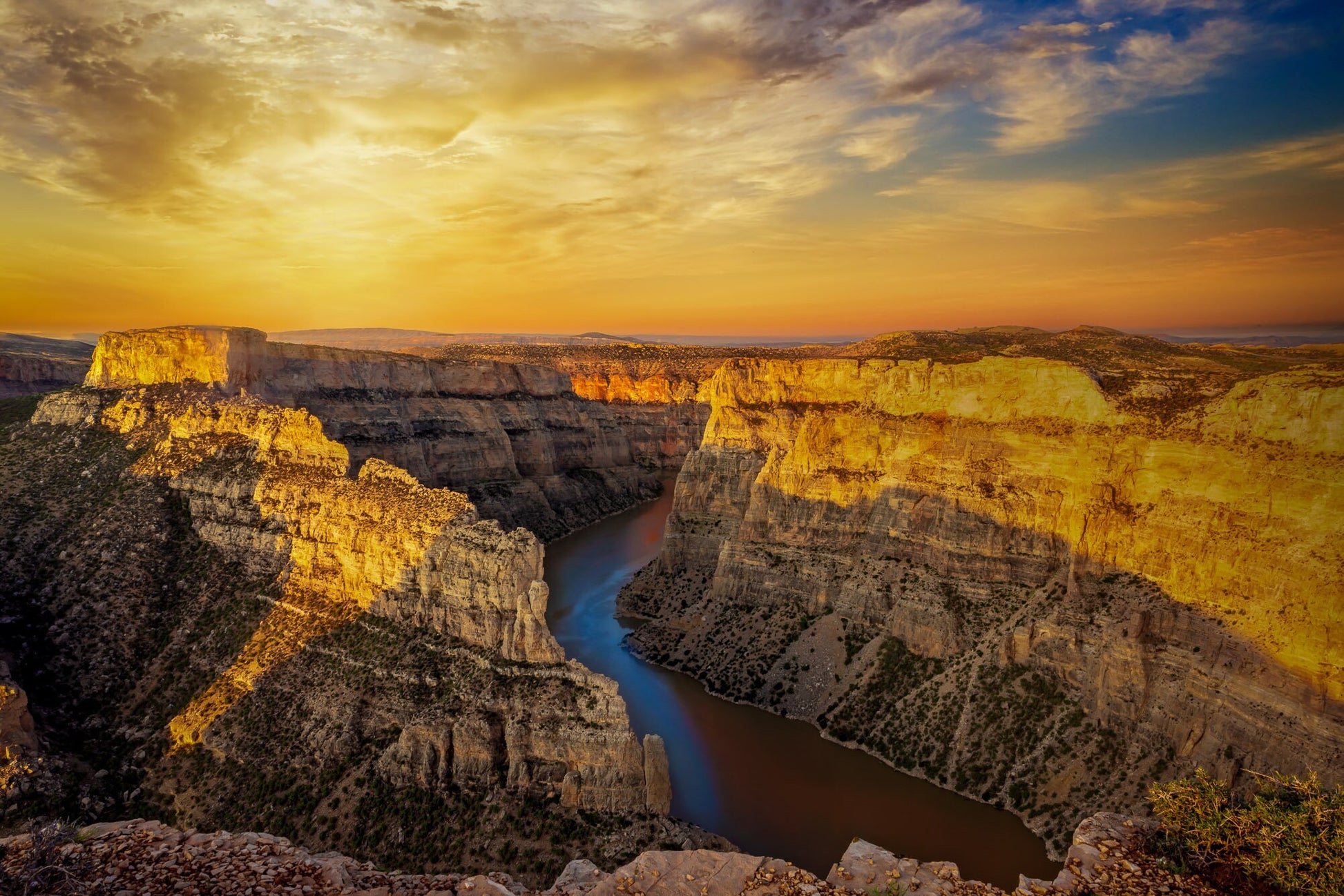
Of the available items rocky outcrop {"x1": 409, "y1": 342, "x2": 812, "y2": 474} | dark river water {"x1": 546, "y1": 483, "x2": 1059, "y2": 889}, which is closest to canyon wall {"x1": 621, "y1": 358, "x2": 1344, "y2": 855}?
dark river water {"x1": 546, "y1": 483, "x2": 1059, "y2": 889}

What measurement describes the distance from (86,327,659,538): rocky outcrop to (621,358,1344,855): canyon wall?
→ 1202 inches

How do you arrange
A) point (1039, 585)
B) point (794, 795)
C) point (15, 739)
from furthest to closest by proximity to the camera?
point (1039, 585), point (794, 795), point (15, 739)

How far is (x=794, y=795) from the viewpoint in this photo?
34562 mm

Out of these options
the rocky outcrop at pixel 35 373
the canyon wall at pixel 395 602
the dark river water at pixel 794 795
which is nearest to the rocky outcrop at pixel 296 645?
the canyon wall at pixel 395 602

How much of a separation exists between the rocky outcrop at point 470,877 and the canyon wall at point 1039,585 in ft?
57.8

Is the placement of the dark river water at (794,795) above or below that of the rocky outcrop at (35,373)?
below

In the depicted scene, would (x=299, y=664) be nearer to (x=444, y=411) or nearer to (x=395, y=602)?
(x=395, y=602)

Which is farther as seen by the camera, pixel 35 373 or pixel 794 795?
pixel 35 373

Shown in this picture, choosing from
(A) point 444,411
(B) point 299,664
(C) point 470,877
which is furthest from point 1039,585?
(A) point 444,411

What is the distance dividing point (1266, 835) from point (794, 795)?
23.9 meters

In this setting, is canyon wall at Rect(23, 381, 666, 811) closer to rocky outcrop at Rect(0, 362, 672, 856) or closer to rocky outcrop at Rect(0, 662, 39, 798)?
rocky outcrop at Rect(0, 362, 672, 856)

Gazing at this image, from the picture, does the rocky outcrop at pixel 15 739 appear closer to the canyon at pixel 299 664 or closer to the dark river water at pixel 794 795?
the canyon at pixel 299 664

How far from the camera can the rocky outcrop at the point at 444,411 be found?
54594 mm

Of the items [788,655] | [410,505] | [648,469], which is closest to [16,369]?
[648,469]
